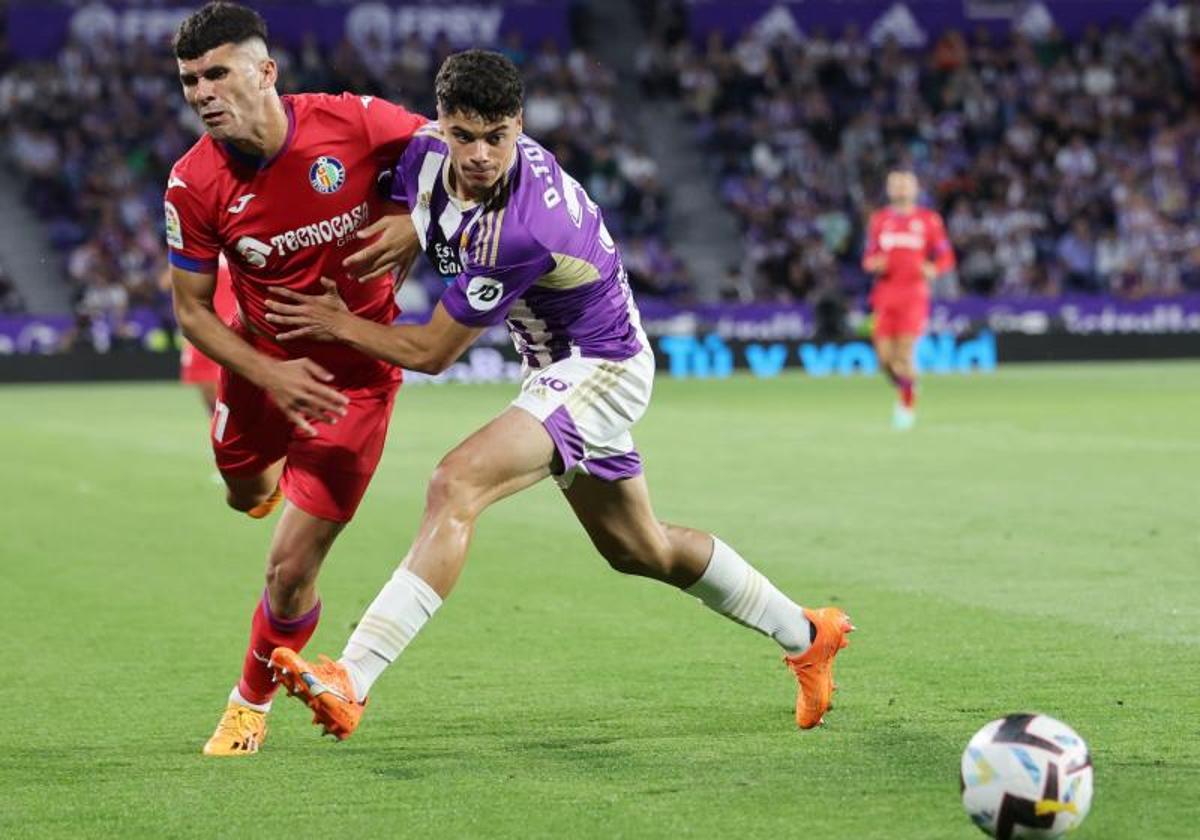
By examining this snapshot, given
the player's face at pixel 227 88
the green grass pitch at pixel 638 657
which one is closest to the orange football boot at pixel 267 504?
the green grass pitch at pixel 638 657

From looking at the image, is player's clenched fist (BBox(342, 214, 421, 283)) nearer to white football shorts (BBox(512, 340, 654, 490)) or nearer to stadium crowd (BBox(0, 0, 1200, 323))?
white football shorts (BBox(512, 340, 654, 490))

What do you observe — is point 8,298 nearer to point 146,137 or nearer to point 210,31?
point 146,137

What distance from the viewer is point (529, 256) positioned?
588 cm

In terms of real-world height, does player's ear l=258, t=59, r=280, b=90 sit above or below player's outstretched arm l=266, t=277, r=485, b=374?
above

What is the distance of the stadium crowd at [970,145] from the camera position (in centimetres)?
3173

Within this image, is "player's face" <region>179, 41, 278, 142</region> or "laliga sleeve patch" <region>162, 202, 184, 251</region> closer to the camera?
"player's face" <region>179, 41, 278, 142</region>

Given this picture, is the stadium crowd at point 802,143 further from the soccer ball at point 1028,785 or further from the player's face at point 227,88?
the soccer ball at point 1028,785

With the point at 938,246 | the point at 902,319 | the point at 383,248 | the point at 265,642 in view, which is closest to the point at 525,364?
the point at 383,248

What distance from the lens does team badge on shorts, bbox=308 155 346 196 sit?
620cm

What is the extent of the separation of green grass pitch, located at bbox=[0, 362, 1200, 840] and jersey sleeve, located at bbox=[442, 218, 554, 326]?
4.35 feet

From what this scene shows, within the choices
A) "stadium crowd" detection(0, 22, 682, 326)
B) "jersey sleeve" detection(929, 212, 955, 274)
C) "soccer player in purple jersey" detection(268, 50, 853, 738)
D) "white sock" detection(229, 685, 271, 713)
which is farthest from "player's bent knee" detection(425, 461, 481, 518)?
"stadium crowd" detection(0, 22, 682, 326)

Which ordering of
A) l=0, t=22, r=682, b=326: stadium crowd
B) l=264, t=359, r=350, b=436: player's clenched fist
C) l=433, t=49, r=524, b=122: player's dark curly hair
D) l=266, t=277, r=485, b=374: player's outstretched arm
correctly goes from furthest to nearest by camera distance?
l=0, t=22, r=682, b=326: stadium crowd < l=264, t=359, r=350, b=436: player's clenched fist < l=266, t=277, r=485, b=374: player's outstretched arm < l=433, t=49, r=524, b=122: player's dark curly hair

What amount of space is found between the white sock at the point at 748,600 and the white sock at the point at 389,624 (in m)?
1.17

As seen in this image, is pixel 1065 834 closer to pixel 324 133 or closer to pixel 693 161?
pixel 324 133
